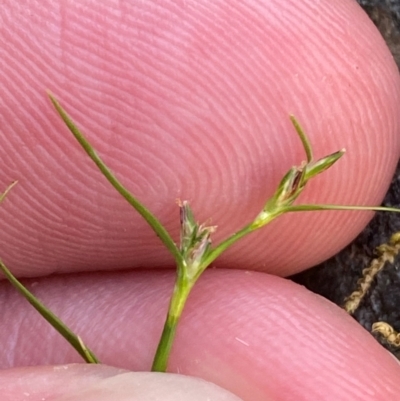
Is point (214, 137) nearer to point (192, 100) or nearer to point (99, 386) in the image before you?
point (192, 100)

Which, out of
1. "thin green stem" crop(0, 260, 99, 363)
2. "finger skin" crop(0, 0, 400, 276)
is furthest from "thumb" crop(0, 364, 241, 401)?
"finger skin" crop(0, 0, 400, 276)

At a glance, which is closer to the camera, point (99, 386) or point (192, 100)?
point (99, 386)

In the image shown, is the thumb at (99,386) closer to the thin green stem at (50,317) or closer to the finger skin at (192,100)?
the thin green stem at (50,317)

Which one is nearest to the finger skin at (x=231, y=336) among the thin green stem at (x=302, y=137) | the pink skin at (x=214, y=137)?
the pink skin at (x=214, y=137)

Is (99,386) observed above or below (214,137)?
below

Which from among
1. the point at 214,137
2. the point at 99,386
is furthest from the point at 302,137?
the point at 99,386

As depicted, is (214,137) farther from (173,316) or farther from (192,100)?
(173,316)

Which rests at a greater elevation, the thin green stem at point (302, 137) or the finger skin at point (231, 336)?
the thin green stem at point (302, 137)
